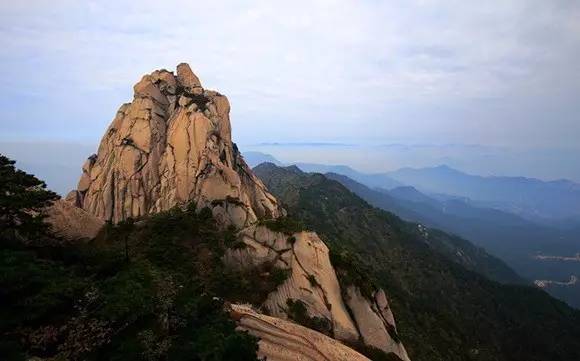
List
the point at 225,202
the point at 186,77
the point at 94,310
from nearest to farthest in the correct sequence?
1. the point at 94,310
2. the point at 225,202
3. the point at 186,77

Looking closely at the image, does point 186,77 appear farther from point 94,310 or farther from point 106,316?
point 106,316

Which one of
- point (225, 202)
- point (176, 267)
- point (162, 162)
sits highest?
point (162, 162)

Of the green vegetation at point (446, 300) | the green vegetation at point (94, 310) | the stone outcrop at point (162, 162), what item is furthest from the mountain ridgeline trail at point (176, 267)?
the green vegetation at point (446, 300)

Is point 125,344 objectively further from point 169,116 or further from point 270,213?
point 169,116

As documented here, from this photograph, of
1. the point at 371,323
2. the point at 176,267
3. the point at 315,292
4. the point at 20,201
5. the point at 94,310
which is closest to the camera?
the point at 94,310

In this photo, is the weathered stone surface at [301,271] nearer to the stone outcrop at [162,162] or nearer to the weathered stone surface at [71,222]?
the weathered stone surface at [71,222]

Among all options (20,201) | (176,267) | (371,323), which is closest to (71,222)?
(176,267)

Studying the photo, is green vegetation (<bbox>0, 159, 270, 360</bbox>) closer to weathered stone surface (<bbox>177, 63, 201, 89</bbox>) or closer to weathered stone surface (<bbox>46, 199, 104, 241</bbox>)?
weathered stone surface (<bbox>46, 199, 104, 241</bbox>)
